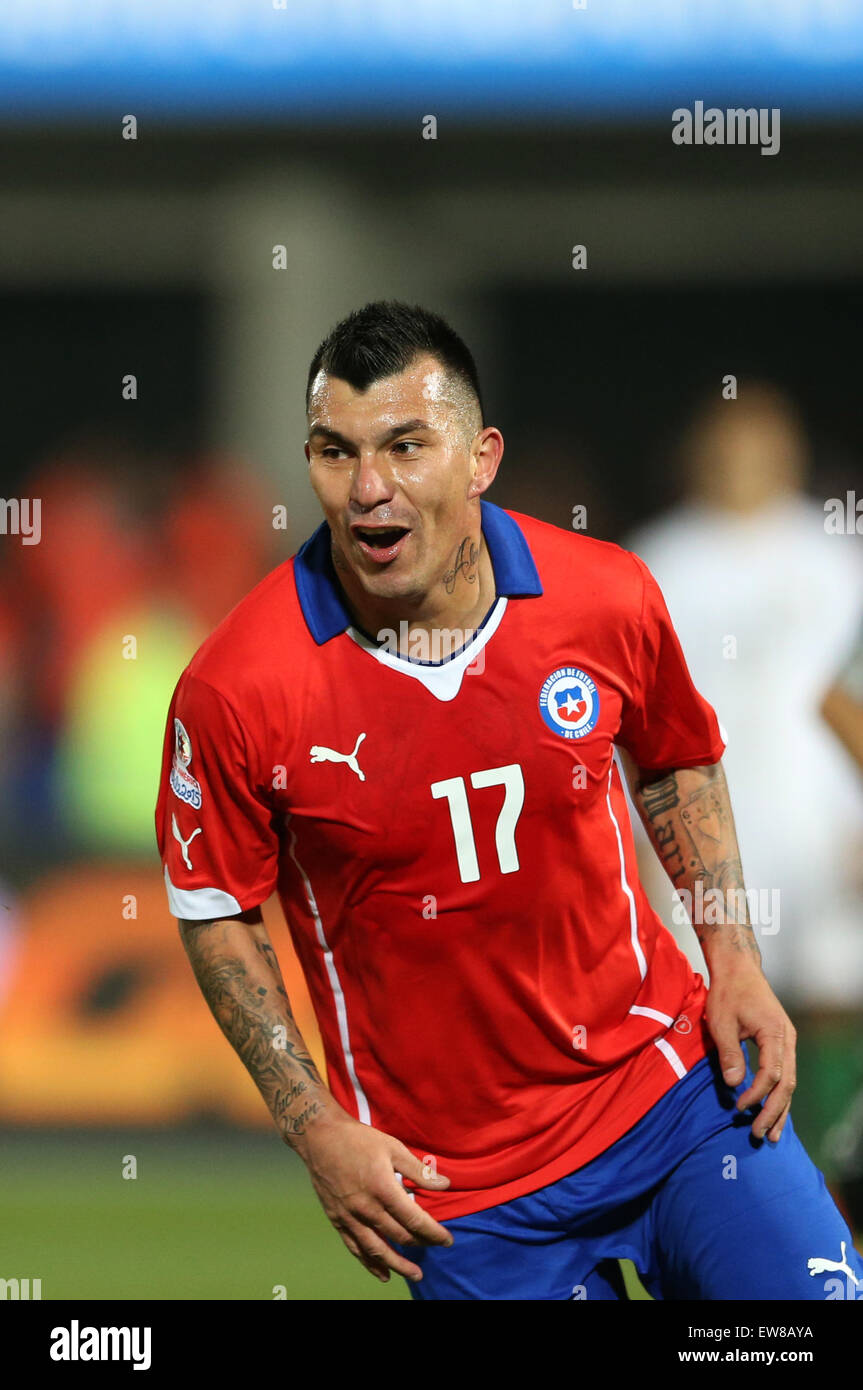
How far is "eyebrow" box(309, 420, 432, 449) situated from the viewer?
2.63m

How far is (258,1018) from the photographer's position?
2707 mm

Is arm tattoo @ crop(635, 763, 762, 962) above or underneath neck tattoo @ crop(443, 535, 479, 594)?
underneath

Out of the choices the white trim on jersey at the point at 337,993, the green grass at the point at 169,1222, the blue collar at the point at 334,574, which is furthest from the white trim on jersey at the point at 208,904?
the green grass at the point at 169,1222

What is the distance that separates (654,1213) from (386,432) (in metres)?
1.40

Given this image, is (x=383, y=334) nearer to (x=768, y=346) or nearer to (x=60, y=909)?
(x=60, y=909)

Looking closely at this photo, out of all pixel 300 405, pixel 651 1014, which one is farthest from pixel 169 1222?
pixel 300 405

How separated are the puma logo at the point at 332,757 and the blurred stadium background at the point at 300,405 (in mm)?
2250

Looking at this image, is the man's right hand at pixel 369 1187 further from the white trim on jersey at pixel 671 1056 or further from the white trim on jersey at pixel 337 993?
the white trim on jersey at pixel 671 1056

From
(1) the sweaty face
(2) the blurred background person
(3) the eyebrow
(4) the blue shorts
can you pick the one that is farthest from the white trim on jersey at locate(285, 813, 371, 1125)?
(2) the blurred background person

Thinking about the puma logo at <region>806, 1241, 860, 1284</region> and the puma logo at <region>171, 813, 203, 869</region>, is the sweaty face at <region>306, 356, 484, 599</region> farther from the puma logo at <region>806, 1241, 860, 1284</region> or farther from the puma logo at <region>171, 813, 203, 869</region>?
the puma logo at <region>806, 1241, 860, 1284</region>

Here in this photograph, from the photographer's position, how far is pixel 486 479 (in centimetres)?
287

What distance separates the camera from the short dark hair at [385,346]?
264 centimetres

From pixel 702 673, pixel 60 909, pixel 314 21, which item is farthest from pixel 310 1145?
pixel 314 21

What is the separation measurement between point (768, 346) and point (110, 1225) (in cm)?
458
